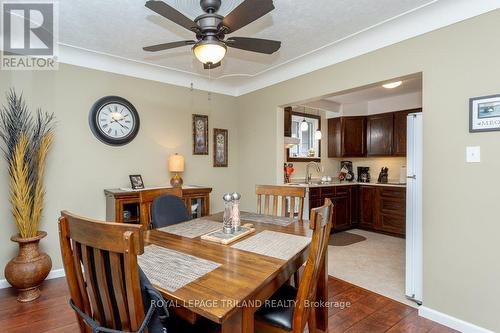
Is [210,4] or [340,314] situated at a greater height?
[210,4]

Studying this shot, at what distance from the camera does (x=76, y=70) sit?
3035mm

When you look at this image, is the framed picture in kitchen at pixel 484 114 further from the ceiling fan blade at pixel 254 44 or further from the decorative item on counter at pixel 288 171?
the decorative item on counter at pixel 288 171

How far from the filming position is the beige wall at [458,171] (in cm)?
192

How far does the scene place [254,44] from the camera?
1918 mm

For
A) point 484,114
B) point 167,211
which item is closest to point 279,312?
point 167,211

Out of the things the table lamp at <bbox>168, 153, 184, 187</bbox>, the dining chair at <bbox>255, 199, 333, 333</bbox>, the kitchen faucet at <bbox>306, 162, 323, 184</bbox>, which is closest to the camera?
the dining chair at <bbox>255, 199, 333, 333</bbox>

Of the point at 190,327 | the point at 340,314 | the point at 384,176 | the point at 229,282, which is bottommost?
the point at 340,314

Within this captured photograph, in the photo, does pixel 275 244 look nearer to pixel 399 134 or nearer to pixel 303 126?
pixel 303 126

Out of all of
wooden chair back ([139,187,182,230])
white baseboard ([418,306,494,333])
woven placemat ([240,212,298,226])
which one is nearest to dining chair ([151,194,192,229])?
wooden chair back ([139,187,182,230])

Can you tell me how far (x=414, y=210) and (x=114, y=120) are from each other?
3.34 m

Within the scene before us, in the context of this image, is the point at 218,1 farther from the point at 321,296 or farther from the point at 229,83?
the point at 229,83

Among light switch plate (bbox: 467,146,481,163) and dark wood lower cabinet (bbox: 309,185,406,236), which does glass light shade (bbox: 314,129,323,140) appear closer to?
dark wood lower cabinet (bbox: 309,185,406,236)

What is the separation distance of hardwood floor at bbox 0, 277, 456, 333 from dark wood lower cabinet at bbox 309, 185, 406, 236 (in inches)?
75.5

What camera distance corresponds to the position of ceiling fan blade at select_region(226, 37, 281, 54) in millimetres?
1854
